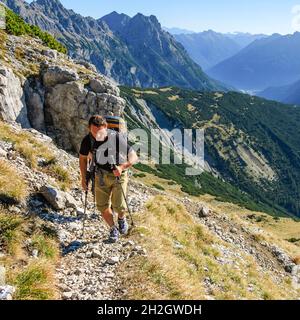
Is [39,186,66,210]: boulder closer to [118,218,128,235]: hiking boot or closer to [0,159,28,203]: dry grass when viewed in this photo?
[0,159,28,203]: dry grass

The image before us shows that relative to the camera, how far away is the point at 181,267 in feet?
40.1

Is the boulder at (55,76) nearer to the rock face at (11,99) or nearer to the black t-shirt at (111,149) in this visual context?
the rock face at (11,99)

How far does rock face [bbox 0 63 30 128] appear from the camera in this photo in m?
29.4

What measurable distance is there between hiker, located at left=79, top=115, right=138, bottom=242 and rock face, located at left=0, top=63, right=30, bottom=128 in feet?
58.6

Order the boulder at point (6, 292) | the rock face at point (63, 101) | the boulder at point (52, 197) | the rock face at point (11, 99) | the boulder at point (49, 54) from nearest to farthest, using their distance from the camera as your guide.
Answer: the boulder at point (6, 292)
the boulder at point (52, 197)
the rock face at point (11, 99)
the rock face at point (63, 101)
the boulder at point (49, 54)

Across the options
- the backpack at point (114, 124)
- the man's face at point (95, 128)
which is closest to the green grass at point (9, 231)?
the man's face at point (95, 128)

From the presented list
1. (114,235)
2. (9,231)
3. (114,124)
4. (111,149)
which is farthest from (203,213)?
(9,231)

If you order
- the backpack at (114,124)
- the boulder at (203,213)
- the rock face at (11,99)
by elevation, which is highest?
the rock face at (11,99)

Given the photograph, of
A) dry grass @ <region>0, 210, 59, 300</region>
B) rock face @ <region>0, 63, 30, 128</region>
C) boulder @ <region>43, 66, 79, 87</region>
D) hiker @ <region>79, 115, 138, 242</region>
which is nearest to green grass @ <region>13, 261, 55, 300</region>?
dry grass @ <region>0, 210, 59, 300</region>

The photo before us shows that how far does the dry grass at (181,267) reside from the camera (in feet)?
32.8

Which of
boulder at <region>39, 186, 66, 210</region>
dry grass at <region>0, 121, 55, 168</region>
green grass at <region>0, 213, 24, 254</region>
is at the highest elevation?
dry grass at <region>0, 121, 55, 168</region>

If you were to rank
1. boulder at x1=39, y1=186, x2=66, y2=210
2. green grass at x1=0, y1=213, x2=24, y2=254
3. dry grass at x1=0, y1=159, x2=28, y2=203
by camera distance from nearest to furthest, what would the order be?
1. green grass at x1=0, y1=213, x2=24, y2=254
2. dry grass at x1=0, y1=159, x2=28, y2=203
3. boulder at x1=39, y1=186, x2=66, y2=210
